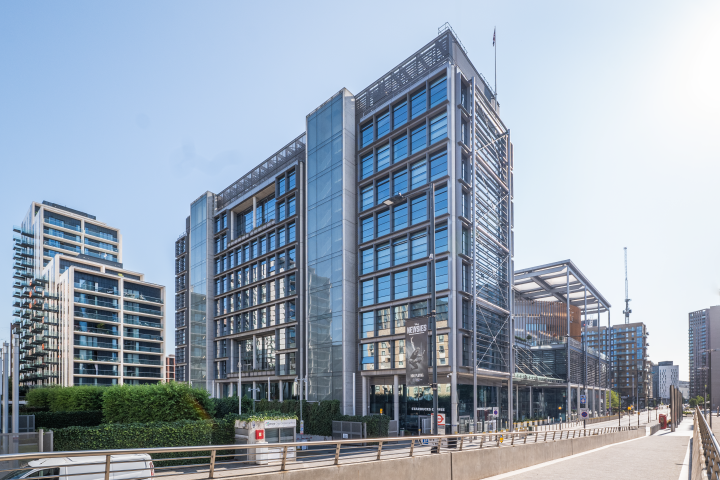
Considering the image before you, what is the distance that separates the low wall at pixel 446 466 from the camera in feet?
46.0

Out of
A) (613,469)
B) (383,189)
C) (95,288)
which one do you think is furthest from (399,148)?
(95,288)

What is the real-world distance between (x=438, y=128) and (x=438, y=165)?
345cm

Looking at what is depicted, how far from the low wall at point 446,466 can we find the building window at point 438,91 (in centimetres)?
3286

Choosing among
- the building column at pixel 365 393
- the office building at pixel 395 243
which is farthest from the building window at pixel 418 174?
the building column at pixel 365 393

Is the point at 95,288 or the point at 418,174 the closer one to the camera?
the point at 418,174

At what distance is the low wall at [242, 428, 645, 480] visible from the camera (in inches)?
552

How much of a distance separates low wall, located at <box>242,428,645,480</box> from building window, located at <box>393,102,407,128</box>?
117 feet

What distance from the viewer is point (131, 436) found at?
115 feet

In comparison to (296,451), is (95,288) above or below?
above

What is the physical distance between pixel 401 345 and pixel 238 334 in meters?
33.1

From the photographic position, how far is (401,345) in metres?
52.2

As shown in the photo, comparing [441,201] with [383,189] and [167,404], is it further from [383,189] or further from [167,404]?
[167,404]

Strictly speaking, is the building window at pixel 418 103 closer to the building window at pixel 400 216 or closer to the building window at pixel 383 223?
the building window at pixel 400 216

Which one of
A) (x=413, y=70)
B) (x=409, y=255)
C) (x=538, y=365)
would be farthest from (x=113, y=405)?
(x=538, y=365)
